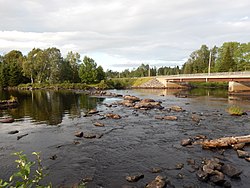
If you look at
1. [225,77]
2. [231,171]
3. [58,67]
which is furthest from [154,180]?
[58,67]

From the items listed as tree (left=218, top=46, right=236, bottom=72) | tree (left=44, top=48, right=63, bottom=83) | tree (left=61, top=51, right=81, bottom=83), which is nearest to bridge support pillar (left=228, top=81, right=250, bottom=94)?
tree (left=218, top=46, right=236, bottom=72)

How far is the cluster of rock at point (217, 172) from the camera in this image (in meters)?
11.7

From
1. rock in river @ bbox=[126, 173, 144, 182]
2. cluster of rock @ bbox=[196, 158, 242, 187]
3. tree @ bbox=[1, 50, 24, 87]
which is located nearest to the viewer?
cluster of rock @ bbox=[196, 158, 242, 187]

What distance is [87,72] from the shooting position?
109 metres

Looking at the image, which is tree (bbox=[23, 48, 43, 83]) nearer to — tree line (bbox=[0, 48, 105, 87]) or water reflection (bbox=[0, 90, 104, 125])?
tree line (bbox=[0, 48, 105, 87])

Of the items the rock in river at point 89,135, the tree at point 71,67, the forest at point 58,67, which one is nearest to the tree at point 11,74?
the forest at point 58,67

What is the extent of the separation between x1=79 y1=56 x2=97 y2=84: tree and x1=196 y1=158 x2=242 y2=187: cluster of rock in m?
98.4

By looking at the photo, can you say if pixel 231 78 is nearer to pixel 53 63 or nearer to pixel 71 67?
pixel 53 63

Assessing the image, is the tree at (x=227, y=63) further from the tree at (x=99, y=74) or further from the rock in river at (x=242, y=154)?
the rock in river at (x=242, y=154)

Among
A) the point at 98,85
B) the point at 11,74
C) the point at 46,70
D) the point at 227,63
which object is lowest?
the point at 98,85

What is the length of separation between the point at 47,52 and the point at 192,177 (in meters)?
98.8

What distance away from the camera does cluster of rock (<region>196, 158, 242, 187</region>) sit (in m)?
11.7

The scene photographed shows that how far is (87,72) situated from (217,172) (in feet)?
331

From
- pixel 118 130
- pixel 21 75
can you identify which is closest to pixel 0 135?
pixel 118 130
